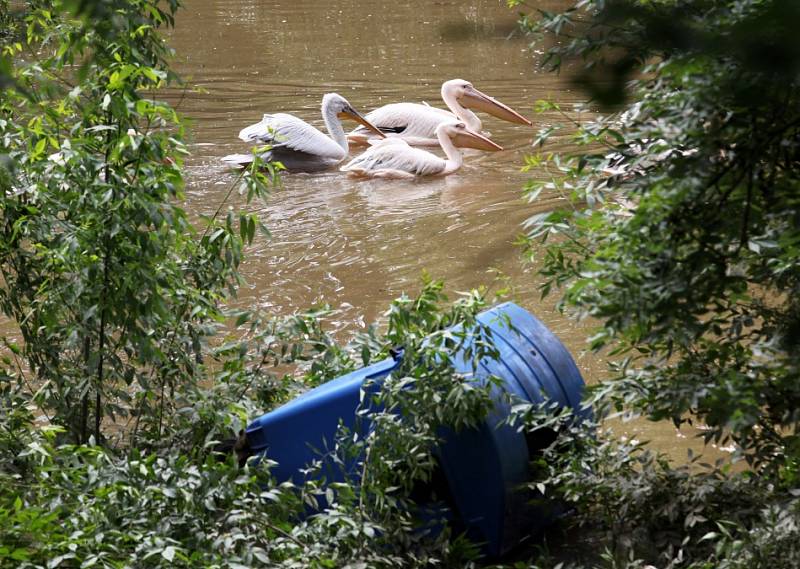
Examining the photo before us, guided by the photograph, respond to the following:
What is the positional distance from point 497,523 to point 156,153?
1668 mm

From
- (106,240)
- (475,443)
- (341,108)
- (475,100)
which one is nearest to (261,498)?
(475,443)

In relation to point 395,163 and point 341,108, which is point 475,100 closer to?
point 341,108

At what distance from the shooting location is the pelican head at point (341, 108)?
10.3 meters

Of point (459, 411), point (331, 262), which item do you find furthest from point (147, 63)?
point (331, 262)

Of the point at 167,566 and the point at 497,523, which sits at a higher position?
the point at 167,566

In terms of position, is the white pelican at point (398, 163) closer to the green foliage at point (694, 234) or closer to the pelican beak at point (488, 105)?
the pelican beak at point (488, 105)

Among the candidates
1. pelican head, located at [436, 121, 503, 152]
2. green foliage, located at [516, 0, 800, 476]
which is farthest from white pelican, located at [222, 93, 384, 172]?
green foliage, located at [516, 0, 800, 476]

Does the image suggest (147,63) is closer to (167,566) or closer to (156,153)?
(156,153)

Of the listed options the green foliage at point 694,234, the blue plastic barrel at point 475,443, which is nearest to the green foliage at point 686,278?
the green foliage at point 694,234

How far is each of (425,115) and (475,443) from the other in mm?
7278

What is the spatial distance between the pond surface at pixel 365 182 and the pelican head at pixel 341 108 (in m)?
0.68

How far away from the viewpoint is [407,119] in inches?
427

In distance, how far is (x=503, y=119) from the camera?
11078mm

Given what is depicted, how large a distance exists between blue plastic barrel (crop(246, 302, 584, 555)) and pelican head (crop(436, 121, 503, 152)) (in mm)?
5925
